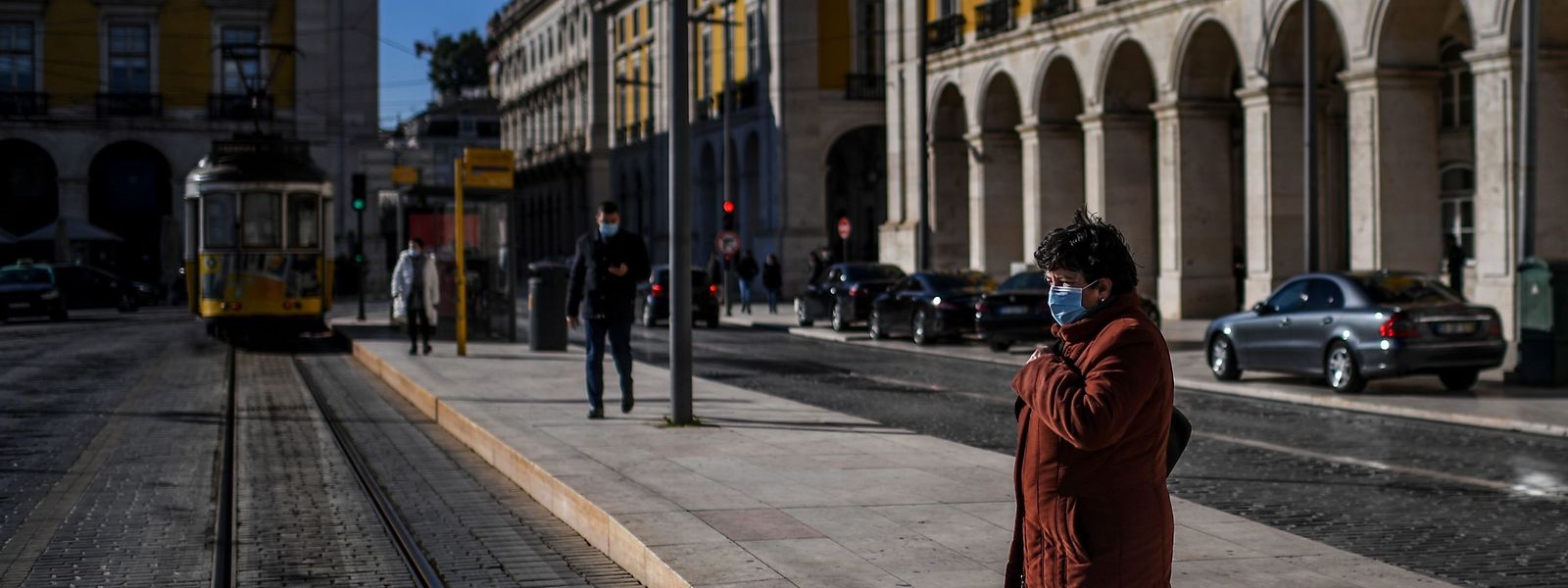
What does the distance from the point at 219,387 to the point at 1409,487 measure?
45.1 ft

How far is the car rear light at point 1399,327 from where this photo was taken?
17781 mm

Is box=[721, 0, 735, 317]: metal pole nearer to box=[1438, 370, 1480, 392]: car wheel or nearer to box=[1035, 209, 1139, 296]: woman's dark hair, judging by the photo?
box=[1438, 370, 1480, 392]: car wheel

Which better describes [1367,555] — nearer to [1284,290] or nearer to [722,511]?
[722,511]

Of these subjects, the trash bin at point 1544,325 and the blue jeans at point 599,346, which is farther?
the trash bin at point 1544,325

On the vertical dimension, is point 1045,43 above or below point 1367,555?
above

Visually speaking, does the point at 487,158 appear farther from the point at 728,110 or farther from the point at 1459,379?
the point at 728,110

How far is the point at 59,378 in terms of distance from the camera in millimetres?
21281

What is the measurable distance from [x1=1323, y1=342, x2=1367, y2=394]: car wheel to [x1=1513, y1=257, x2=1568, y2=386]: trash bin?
182 cm

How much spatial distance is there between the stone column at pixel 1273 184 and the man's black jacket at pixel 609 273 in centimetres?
1984

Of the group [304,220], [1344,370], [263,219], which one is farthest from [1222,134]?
[263,219]

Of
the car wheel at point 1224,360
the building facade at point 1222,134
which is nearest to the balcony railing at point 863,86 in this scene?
the building facade at point 1222,134

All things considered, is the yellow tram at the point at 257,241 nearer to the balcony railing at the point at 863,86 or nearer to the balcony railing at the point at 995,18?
the balcony railing at the point at 995,18

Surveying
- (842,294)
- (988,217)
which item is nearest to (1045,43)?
(988,217)

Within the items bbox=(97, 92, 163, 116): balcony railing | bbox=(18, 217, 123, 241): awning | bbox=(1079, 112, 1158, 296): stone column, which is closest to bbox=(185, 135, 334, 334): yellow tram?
bbox=(1079, 112, 1158, 296): stone column
